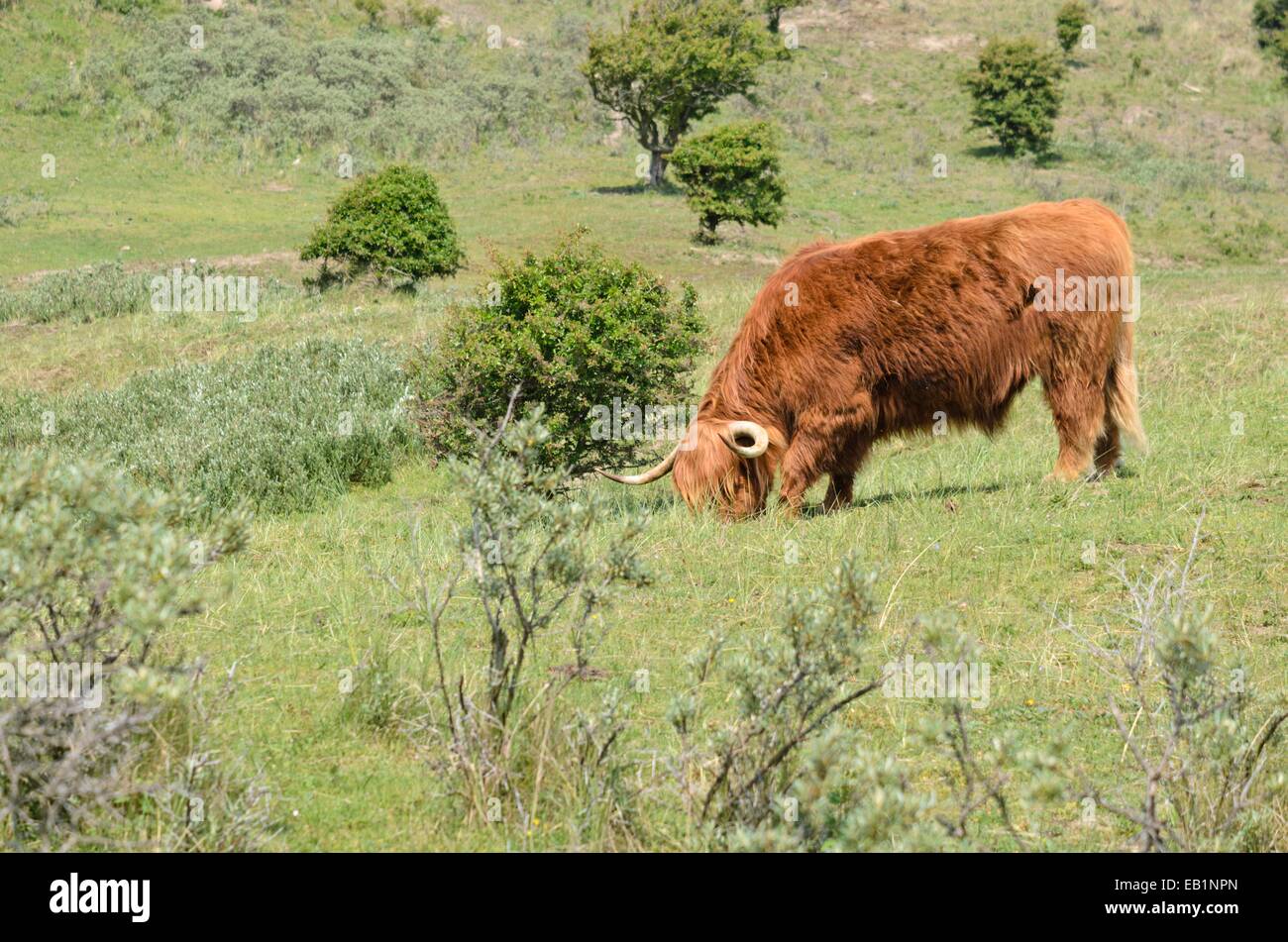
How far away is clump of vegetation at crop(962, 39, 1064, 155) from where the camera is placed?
33.7 meters

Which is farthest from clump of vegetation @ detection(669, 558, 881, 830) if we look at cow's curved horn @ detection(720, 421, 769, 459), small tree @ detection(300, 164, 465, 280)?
small tree @ detection(300, 164, 465, 280)

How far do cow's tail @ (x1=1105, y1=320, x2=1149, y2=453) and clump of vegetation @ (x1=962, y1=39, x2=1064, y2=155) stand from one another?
27.0 m

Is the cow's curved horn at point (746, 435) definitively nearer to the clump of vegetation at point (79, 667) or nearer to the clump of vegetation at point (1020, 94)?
the clump of vegetation at point (79, 667)

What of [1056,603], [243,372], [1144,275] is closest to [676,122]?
[1144,275]

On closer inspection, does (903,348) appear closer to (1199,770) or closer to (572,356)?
(572,356)

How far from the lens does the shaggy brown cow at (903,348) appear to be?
320 inches

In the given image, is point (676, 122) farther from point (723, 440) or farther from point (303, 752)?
point (303, 752)

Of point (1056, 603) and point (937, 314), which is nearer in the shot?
point (1056, 603)

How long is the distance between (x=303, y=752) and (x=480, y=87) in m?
35.4

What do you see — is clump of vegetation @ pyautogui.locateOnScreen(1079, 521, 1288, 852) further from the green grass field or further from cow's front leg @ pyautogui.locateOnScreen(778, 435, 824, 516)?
cow's front leg @ pyautogui.locateOnScreen(778, 435, 824, 516)

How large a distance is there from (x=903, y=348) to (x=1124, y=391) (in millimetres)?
1787

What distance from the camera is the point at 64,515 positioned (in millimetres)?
3600

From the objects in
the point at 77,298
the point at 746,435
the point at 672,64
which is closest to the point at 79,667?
the point at 746,435

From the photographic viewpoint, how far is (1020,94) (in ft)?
111
